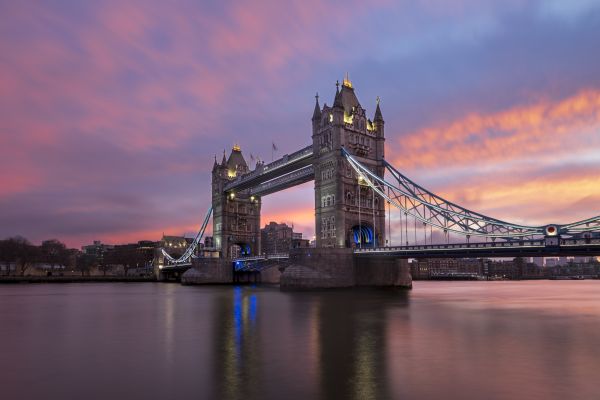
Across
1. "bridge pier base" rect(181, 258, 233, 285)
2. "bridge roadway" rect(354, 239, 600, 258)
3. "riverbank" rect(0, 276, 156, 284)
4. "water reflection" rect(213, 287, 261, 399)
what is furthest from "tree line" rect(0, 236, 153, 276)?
"water reflection" rect(213, 287, 261, 399)

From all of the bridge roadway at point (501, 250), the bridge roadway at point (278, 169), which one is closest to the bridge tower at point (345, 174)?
the bridge roadway at point (278, 169)

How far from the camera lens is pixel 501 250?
48.1 metres

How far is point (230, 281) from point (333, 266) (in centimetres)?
4590

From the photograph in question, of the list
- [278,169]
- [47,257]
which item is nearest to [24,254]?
[47,257]

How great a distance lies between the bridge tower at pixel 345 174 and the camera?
68500 mm

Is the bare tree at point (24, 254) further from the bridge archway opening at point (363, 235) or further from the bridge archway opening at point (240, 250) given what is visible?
the bridge archway opening at point (363, 235)

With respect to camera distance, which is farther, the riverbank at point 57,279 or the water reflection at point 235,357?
the riverbank at point 57,279

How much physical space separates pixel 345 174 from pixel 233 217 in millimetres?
48632

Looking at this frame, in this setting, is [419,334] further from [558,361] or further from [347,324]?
[558,361]

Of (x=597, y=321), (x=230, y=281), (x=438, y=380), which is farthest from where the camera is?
(x=230, y=281)

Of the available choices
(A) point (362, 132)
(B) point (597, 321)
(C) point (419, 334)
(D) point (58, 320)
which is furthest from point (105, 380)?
(A) point (362, 132)

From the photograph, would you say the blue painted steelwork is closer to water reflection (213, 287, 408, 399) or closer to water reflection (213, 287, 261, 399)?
water reflection (213, 287, 408, 399)

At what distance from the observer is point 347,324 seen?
27.2 m

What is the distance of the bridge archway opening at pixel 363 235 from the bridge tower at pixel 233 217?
140 feet
